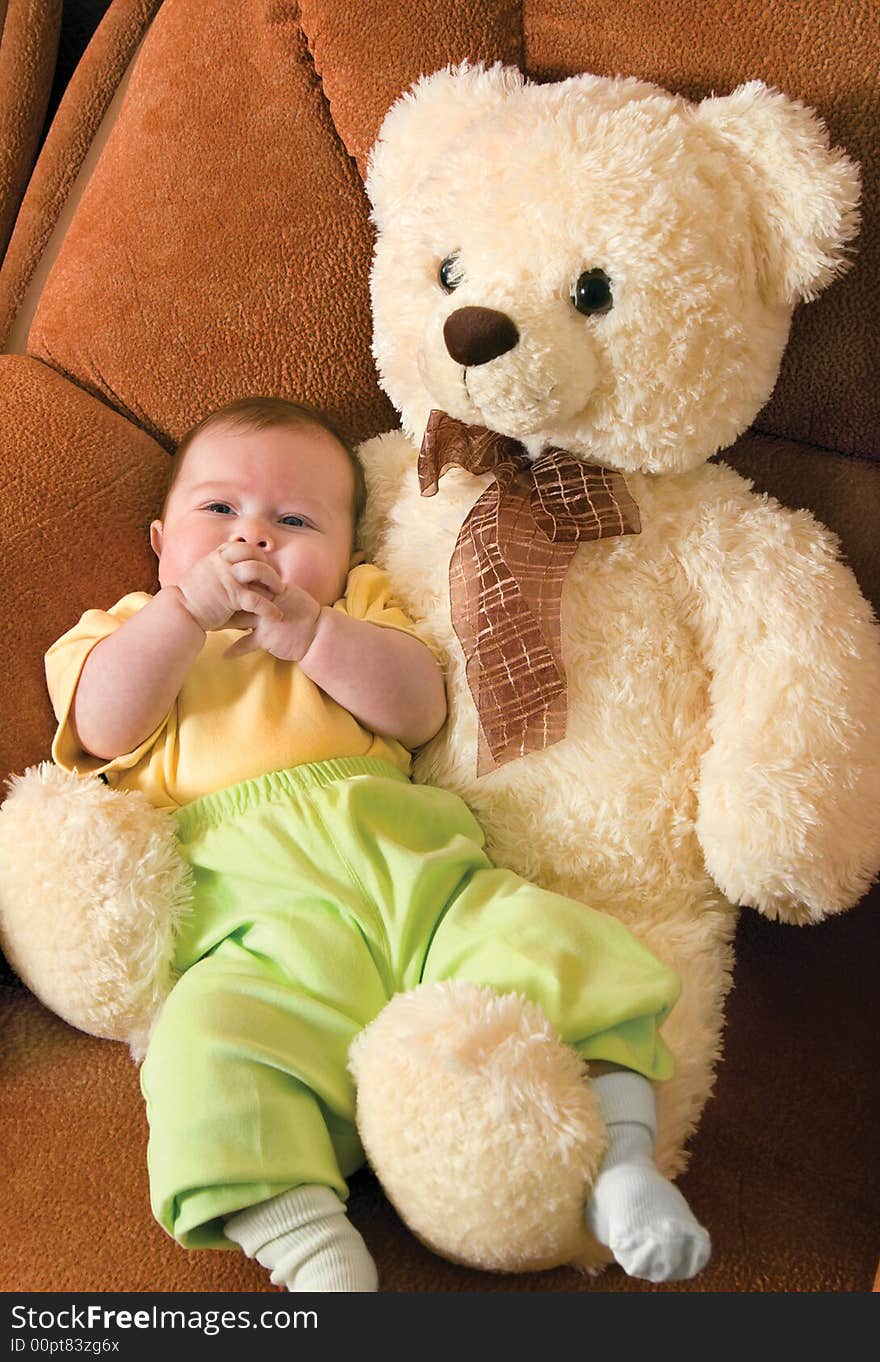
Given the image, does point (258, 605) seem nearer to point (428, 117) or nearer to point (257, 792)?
point (257, 792)

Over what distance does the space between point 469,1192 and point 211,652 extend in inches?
19.0

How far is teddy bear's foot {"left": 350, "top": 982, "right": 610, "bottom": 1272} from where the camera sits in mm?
721

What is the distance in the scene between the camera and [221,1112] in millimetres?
758

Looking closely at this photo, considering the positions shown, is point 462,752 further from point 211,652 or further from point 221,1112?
point 221,1112

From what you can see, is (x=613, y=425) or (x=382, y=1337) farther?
(x=613, y=425)

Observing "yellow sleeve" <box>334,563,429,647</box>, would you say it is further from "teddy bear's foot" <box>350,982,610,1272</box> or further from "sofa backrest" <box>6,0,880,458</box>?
"teddy bear's foot" <box>350,982,610,1272</box>

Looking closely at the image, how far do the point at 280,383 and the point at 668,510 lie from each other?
1.31ft

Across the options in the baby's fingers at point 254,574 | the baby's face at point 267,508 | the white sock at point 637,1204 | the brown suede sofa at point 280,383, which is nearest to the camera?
the white sock at point 637,1204

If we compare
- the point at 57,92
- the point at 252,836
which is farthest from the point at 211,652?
the point at 57,92

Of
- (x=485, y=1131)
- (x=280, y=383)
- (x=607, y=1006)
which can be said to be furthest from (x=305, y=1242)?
(x=280, y=383)

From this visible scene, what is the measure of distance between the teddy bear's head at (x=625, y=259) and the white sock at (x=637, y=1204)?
47 cm

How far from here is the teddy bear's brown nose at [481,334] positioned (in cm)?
86

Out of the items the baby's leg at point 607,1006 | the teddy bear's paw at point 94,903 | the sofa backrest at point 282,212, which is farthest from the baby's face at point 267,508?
the baby's leg at point 607,1006

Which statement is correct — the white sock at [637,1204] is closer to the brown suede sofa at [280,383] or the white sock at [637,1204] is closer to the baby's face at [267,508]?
the brown suede sofa at [280,383]
